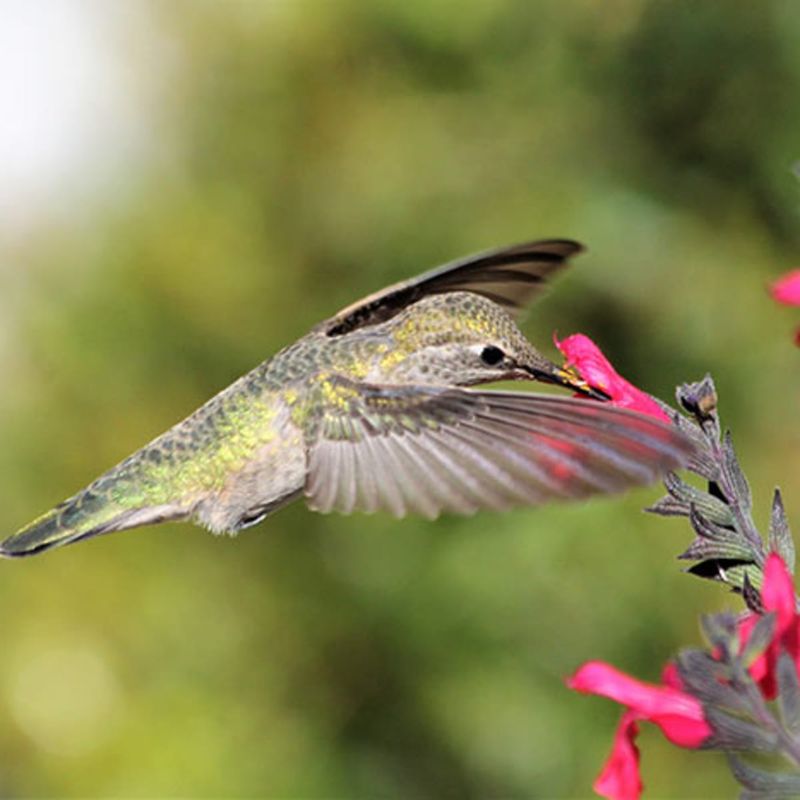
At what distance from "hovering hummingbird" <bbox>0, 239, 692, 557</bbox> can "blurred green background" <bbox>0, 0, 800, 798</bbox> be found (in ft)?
4.40

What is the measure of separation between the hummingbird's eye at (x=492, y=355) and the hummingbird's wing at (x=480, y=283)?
0.21 metres

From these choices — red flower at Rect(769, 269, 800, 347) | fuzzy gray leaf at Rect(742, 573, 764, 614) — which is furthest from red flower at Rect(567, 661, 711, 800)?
red flower at Rect(769, 269, 800, 347)

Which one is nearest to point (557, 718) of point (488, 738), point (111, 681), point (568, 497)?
point (488, 738)

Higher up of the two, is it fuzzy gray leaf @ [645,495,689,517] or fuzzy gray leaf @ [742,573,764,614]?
fuzzy gray leaf @ [645,495,689,517]

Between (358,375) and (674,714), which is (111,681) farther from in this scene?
(674,714)

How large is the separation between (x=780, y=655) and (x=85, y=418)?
318 centimetres

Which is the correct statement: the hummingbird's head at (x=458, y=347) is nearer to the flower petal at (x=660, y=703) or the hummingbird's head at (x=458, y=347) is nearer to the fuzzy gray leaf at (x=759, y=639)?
the flower petal at (x=660, y=703)

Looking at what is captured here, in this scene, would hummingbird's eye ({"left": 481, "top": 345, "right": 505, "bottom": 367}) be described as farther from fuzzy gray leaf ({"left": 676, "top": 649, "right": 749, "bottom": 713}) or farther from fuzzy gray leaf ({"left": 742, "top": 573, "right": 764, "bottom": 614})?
fuzzy gray leaf ({"left": 676, "top": 649, "right": 749, "bottom": 713})

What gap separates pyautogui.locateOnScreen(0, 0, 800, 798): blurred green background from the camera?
3.52m

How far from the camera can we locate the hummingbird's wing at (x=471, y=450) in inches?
55.1

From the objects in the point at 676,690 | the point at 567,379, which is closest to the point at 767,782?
the point at 676,690

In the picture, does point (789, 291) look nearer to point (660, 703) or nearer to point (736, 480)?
point (736, 480)

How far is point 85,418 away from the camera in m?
4.07

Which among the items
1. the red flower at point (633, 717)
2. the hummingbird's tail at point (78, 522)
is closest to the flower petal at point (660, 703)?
the red flower at point (633, 717)
